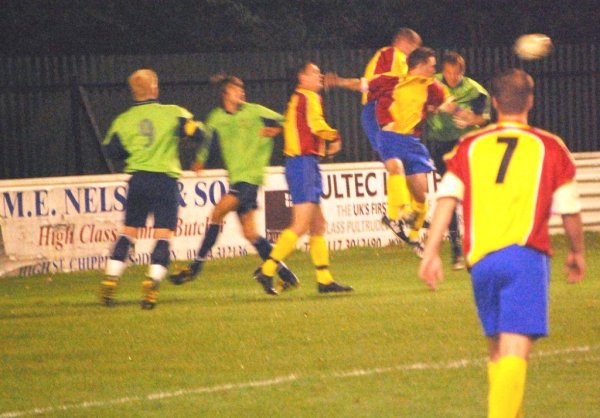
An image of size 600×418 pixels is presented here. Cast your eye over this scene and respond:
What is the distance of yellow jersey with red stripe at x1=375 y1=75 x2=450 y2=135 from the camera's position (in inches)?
542

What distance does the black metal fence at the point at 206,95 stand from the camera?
20156 mm

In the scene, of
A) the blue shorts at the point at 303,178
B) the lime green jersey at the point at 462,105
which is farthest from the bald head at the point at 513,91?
the lime green jersey at the point at 462,105

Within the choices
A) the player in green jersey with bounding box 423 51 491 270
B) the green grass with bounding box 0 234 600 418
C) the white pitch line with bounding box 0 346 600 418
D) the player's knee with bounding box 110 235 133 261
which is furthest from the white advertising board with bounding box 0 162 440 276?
the white pitch line with bounding box 0 346 600 418

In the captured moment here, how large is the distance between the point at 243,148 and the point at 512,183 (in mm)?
7034

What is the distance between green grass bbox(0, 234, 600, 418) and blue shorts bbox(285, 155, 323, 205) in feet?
3.03

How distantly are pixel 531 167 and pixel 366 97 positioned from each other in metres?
8.33

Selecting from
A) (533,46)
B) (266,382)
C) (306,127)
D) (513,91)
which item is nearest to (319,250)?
(306,127)

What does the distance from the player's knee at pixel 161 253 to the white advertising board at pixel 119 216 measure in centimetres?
452

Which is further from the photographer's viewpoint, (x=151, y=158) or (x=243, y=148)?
(x=243, y=148)

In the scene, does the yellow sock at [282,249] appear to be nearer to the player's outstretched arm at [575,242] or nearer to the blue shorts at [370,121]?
the blue shorts at [370,121]

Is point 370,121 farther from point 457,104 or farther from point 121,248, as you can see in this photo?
point 121,248

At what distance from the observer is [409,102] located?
548 inches

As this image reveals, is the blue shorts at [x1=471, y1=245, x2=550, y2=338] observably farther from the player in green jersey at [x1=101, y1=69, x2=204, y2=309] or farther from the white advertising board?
the white advertising board

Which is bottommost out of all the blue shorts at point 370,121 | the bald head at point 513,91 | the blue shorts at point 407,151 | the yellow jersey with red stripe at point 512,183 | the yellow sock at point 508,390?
the yellow sock at point 508,390
